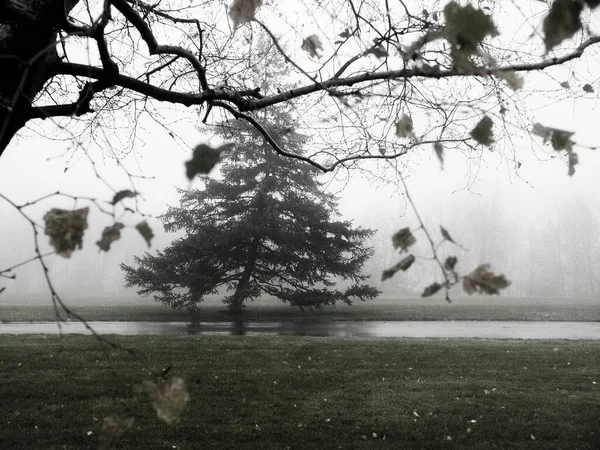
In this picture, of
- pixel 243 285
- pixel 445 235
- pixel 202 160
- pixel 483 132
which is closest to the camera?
pixel 445 235

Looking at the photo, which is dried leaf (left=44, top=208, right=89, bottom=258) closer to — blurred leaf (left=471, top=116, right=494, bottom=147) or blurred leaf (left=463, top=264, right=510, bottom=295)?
blurred leaf (left=463, top=264, right=510, bottom=295)

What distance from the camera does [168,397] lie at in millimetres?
1003

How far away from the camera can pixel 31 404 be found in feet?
20.7

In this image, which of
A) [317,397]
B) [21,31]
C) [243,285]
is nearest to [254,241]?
[243,285]

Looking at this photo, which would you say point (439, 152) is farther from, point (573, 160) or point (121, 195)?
point (121, 195)

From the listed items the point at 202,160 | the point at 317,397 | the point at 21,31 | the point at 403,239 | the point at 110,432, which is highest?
the point at 21,31

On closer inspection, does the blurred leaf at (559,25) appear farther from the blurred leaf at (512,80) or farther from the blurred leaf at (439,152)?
the blurred leaf at (439,152)

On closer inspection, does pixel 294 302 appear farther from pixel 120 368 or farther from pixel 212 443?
pixel 212 443

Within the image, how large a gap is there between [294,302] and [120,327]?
7.41 meters

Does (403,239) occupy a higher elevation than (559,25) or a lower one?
lower

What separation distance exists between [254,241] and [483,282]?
20740 mm

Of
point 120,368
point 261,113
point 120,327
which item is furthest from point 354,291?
point 120,368

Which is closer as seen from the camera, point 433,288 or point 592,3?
point 433,288

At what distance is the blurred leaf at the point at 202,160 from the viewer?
1078 millimetres
